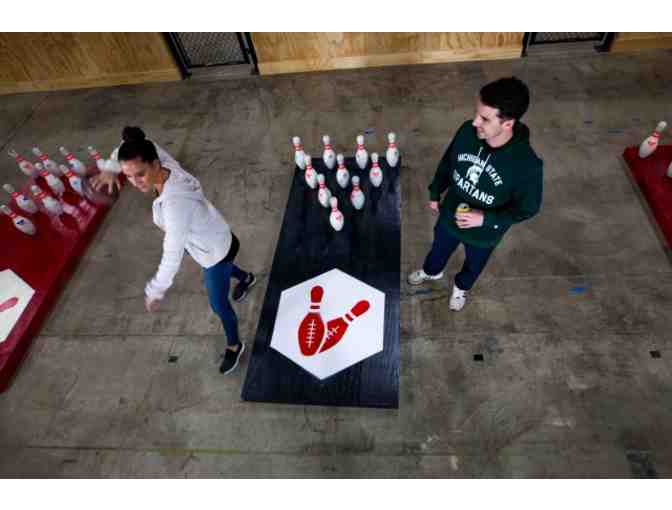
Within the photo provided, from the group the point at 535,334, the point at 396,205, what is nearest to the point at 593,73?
the point at 396,205

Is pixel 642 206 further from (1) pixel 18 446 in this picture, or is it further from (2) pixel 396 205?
(1) pixel 18 446

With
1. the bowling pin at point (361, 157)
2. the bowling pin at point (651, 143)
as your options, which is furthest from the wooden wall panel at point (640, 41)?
the bowling pin at point (361, 157)

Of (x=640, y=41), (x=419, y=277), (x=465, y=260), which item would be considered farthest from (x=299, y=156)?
(x=640, y=41)

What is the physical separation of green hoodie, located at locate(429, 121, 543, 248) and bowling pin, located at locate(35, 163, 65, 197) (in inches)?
117

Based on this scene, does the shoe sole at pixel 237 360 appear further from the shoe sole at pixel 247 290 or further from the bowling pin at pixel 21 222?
the bowling pin at pixel 21 222

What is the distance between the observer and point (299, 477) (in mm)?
1910

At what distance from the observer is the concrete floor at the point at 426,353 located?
6.31 ft

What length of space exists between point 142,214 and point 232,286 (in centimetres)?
120

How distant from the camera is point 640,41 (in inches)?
152

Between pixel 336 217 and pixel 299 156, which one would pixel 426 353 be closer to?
pixel 336 217

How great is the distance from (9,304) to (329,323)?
2172 mm

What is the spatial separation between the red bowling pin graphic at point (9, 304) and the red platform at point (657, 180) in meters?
4.27

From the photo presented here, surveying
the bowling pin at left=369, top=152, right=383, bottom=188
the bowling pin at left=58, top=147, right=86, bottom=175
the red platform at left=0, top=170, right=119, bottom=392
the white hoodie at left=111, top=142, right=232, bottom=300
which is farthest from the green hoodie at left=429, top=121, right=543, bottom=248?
the bowling pin at left=58, top=147, right=86, bottom=175

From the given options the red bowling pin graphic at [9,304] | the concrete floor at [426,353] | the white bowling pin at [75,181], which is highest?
the white bowling pin at [75,181]
